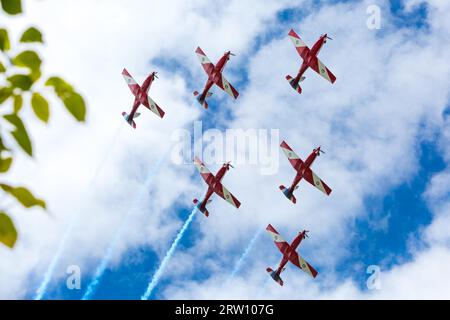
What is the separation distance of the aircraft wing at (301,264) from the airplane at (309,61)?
14.7 meters

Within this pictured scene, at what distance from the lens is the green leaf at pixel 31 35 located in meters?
1.72

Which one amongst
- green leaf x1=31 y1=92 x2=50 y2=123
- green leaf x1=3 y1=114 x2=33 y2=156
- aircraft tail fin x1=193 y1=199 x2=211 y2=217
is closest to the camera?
green leaf x1=3 y1=114 x2=33 y2=156

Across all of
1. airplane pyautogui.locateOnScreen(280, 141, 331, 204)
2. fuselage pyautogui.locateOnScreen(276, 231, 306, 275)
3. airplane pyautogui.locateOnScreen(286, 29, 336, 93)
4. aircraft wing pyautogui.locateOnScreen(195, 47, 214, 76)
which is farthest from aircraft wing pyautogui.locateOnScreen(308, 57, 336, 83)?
fuselage pyautogui.locateOnScreen(276, 231, 306, 275)

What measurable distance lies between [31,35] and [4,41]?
8cm

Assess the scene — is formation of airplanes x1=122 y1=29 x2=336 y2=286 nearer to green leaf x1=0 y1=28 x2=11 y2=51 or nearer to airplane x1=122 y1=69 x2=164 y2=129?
airplane x1=122 y1=69 x2=164 y2=129

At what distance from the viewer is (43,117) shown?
1.75 metres

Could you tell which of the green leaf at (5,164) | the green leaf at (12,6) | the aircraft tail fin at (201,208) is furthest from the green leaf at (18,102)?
the aircraft tail fin at (201,208)

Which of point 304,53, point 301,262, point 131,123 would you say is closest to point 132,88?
point 131,123

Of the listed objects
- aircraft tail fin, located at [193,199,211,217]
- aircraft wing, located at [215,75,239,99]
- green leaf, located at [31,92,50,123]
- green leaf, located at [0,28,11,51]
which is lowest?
green leaf, located at [31,92,50,123]

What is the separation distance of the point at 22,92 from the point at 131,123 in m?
46.0

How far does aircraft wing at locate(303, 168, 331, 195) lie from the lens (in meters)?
49.5

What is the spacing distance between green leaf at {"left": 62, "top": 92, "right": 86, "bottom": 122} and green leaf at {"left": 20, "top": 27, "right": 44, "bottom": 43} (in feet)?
0.55

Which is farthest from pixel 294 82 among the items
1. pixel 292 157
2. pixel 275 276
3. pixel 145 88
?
pixel 275 276

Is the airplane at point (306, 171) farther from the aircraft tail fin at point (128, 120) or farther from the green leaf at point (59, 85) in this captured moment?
the green leaf at point (59, 85)
